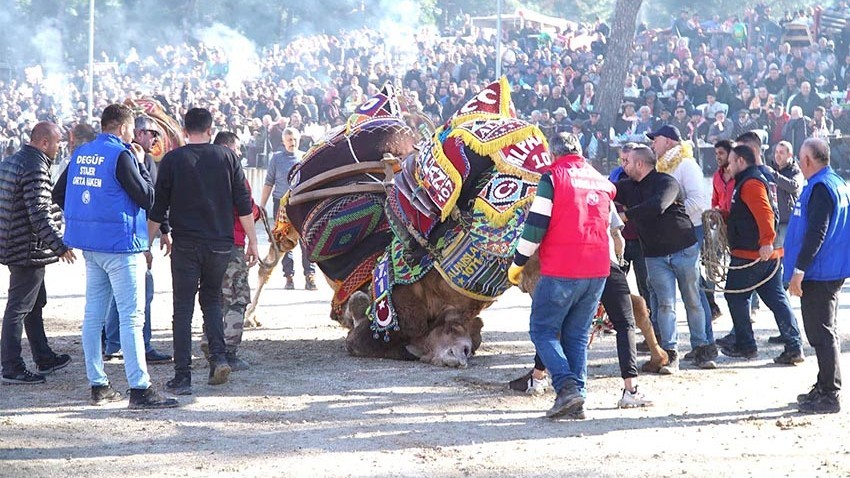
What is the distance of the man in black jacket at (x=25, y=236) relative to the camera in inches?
306

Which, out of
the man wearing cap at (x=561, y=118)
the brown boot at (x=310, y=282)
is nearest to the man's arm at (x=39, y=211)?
the brown boot at (x=310, y=282)

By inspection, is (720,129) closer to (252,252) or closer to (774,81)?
(774,81)

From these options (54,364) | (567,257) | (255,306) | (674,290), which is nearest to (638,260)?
(674,290)

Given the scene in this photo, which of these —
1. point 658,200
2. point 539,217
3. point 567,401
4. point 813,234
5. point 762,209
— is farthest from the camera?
point 762,209

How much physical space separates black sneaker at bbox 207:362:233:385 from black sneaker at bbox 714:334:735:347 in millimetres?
3792

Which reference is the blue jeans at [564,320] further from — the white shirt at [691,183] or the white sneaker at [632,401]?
the white shirt at [691,183]

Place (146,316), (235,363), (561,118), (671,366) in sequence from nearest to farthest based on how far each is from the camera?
(671,366), (235,363), (146,316), (561,118)

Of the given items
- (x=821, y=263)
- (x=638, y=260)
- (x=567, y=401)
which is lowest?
(x=567, y=401)

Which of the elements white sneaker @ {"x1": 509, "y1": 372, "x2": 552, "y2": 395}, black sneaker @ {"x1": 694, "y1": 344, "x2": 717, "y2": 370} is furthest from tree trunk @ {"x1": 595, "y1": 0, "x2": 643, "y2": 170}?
white sneaker @ {"x1": 509, "y1": 372, "x2": 552, "y2": 395}

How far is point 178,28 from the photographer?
45.6 metres

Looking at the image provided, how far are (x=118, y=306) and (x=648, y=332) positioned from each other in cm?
351

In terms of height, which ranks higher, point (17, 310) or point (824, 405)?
point (17, 310)

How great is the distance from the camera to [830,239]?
6.88 m

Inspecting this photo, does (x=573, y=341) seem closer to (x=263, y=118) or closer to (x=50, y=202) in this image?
(x=50, y=202)
